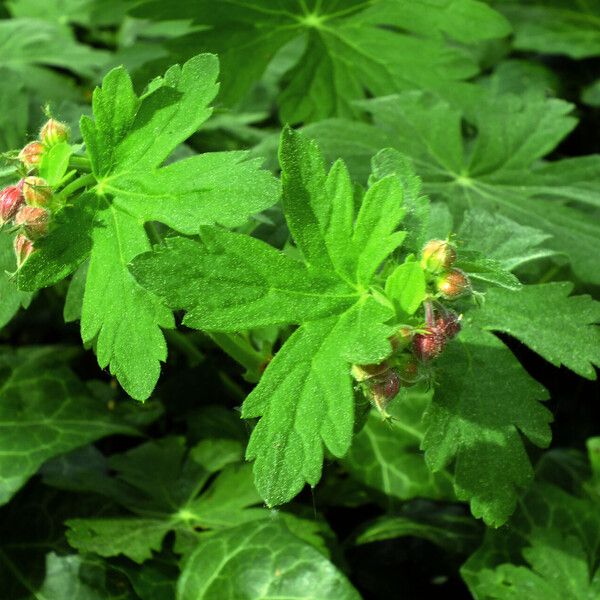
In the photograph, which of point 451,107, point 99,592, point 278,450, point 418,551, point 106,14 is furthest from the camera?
point 106,14

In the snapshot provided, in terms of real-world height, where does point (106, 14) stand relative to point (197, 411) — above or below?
above

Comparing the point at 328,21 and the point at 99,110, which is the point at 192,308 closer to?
the point at 99,110

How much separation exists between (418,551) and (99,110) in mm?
1000

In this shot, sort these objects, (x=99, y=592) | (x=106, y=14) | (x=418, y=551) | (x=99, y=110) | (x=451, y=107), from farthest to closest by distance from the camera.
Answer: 1. (x=106, y=14)
2. (x=451, y=107)
3. (x=418, y=551)
4. (x=99, y=592)
5. (x=99, y=110)

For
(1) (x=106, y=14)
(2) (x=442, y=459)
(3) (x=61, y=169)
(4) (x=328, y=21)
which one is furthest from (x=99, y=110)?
(1) (x=106, y=14)

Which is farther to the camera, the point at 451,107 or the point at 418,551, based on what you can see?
the point at 451,107

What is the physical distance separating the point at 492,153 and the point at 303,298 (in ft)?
2.56

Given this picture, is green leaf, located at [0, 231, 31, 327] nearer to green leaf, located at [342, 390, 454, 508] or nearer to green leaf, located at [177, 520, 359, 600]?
green leaf, located at [177, 520, 359, 600]

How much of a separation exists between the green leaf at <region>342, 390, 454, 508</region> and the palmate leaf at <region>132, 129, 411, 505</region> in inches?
23.4

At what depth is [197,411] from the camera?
1.66 m

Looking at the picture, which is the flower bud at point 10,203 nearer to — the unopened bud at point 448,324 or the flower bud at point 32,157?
the flower bud at point 32,157

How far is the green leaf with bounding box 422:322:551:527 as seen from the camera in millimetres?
1115

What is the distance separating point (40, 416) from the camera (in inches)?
59.4

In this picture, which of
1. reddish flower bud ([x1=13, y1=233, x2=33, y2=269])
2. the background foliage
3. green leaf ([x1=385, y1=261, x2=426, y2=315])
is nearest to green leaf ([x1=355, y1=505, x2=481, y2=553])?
the background foliage
